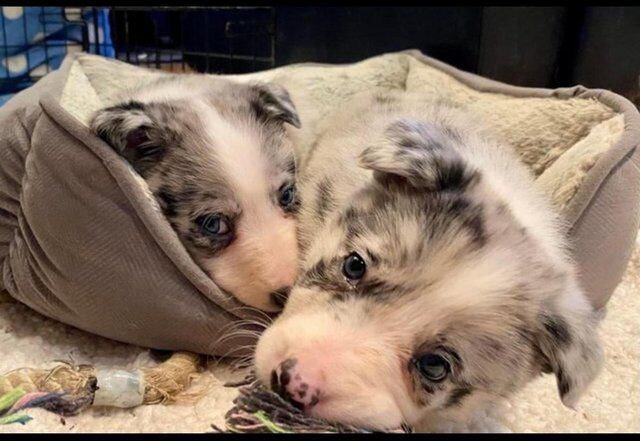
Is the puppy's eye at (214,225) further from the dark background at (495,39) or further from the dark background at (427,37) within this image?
the dark background at (495,39)

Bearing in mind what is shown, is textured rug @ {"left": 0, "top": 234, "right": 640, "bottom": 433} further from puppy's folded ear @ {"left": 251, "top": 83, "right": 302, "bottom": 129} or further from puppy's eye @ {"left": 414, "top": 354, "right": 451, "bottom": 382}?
puppy's folded ear @ {"left": 251, "top": 83, "right": 302, "bottom": 129}

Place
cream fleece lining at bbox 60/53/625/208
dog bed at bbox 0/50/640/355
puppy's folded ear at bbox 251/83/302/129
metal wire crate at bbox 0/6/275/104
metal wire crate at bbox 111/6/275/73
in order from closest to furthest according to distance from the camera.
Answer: dog bed at bbox 0/50/640/355
cream fleece lining at bbox 60/53/625/208
puppy's folded ear at bbox 251/83/302/129
metal wire crate at bbox 0/6/275/104
metal wire crate at bbox 111/6/275/73

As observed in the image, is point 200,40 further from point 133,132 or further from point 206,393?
point 206,393

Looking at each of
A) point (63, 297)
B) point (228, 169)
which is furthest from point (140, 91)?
point (63, 297)

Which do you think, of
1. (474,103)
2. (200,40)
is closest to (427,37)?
(200,40)

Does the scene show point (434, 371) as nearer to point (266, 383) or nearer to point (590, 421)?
point (266, 383)

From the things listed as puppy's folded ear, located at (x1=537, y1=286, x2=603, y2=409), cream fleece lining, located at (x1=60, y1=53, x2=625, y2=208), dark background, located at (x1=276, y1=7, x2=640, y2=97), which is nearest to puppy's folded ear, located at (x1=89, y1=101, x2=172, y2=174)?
cream fleece lining, located at (x1=60, y1=53, x2=625, y2=208)
